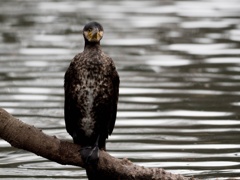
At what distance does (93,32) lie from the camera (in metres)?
6.77

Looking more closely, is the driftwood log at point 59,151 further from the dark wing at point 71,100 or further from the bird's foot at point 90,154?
the dark wing at point 71,100

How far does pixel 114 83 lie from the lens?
22.0 ft

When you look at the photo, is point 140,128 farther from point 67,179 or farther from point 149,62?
point 149,62

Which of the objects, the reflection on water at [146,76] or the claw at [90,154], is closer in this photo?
the claw at [90,154]

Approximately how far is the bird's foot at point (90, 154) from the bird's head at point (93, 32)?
0.75m

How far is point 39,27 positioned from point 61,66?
2543mm

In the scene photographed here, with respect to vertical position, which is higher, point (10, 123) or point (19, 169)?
point (10, 123)

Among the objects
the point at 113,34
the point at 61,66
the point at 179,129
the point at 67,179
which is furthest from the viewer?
the point at 113,34

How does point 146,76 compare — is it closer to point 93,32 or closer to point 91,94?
point 93,32

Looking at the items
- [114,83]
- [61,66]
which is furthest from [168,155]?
[61,66]

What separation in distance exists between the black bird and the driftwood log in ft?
0.31

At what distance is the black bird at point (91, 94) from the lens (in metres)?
6.62

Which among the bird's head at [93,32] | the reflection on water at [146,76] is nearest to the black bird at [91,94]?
the bird's head at [93,32]

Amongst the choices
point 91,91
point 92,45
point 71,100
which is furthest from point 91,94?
point 92,45
